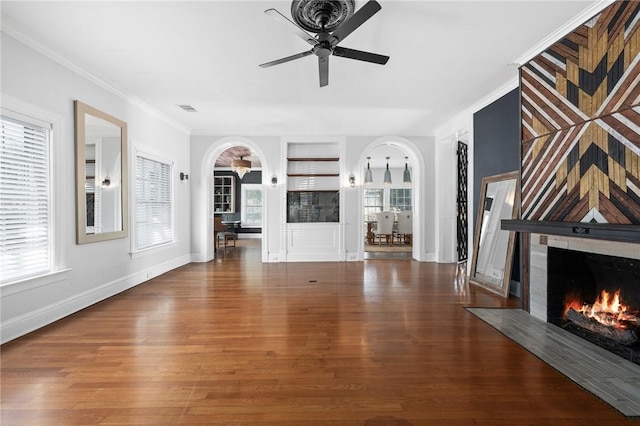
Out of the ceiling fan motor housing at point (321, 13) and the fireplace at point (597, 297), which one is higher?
the ceiling fan motor housing at point (321, 13)

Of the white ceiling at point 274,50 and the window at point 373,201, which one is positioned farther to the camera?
the window at point 373,201

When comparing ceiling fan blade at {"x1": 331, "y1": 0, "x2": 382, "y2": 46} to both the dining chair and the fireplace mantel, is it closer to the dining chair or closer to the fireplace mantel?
the fireplace mantel

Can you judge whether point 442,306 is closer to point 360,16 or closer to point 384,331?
point 384,331

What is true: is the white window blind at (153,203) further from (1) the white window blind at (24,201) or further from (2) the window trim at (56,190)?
(1) the white window blind at (24,201)

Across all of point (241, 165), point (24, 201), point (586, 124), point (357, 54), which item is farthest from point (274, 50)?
point (241, 165)

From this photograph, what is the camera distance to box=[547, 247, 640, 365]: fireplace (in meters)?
2.54

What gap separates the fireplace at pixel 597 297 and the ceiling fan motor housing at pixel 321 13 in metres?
3.01

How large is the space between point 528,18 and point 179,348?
165 inches

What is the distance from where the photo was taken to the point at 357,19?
2361 mm

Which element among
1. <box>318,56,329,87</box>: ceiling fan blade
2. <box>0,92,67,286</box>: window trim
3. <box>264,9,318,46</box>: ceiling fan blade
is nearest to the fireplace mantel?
<box>318,56,329,87</box>: ceiling fan blade

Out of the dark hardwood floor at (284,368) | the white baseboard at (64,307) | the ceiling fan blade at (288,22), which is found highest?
the ceiling fan blade at (288,22)

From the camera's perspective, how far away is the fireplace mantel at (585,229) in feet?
7.20

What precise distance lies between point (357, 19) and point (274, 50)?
131cm

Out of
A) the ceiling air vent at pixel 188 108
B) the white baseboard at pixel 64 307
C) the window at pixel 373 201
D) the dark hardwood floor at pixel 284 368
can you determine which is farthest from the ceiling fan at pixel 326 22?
the window at pixel 373 201
